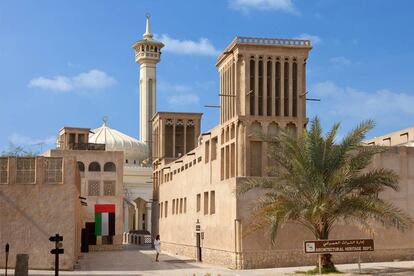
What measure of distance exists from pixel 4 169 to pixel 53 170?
201 cm

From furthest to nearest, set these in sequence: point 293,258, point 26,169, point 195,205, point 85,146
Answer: point 85,146, point 195,205, point 293,258, point 26,169

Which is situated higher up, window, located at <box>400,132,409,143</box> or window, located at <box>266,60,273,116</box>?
window, located at <box>266,60,273,116</box>

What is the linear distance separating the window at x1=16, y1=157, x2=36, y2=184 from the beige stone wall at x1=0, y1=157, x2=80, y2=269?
198mm

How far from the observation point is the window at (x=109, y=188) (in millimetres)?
52562

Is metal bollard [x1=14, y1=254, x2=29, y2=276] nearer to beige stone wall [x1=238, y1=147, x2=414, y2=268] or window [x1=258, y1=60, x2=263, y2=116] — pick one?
beige stone wall [x1=238, y1=147, x2=414, y2=268]

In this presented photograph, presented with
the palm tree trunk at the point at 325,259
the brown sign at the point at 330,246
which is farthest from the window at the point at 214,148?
the brown sign at the point at 330,246

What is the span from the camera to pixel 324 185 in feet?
86.2

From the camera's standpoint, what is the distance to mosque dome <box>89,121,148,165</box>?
70.0m

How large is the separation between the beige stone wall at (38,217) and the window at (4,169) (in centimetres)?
19

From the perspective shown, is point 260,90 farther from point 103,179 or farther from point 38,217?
point 103,179

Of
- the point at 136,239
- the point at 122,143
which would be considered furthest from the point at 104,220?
the point at 122,143

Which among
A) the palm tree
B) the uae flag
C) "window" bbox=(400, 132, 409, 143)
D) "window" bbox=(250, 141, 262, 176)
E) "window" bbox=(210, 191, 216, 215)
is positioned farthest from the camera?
the uae flag

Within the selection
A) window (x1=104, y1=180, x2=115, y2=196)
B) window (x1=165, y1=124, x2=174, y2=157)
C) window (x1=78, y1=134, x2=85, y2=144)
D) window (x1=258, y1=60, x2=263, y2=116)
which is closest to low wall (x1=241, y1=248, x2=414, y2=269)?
window (x1=258, y1=60, x2=263, y2=116)

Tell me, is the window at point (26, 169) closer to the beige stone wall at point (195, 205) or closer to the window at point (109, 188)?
the beige stone wall at point (195, 205)
